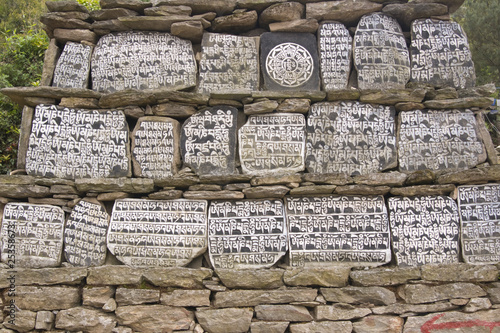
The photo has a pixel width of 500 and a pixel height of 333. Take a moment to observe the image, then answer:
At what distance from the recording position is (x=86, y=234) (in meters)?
4.93

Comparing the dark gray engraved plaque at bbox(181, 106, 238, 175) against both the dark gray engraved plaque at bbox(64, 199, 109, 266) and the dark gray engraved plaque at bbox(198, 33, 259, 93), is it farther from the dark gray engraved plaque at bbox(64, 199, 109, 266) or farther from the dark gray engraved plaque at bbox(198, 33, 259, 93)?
the dark gray engraved plaque at bbox(64, 199, 109, 266)

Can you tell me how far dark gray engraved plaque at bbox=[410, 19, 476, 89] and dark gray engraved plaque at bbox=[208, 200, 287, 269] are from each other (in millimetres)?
2491

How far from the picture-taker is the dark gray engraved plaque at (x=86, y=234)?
4898 millimetres

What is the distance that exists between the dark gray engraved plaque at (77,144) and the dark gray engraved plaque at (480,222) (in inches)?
152

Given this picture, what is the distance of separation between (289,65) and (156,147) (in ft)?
6.30

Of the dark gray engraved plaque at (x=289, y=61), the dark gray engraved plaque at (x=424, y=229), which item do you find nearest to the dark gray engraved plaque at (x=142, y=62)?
the dark gray engraved plaque at (x=289, y=61)

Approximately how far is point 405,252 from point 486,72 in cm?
632

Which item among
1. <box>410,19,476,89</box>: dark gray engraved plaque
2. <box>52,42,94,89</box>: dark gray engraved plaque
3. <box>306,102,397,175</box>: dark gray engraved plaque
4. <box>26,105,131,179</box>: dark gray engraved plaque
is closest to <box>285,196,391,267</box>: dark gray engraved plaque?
<box>306,102,397,175</box>: dark gray engraved plaque

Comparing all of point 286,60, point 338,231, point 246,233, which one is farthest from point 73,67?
point 338,231

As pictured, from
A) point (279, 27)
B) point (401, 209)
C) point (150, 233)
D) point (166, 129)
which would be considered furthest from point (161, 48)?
point (401, 209)

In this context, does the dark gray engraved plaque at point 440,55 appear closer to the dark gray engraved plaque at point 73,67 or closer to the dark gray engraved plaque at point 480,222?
the dark gray engraved plaque at point 480,222

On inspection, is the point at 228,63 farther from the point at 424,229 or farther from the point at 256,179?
the point at 424,229

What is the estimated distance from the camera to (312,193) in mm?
4918

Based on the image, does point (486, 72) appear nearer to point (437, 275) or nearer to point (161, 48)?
point (437, 275)
